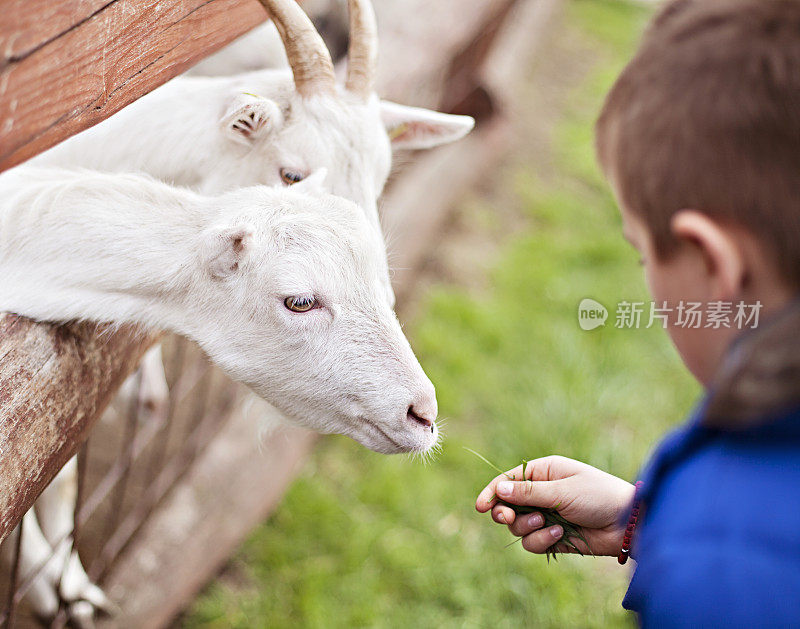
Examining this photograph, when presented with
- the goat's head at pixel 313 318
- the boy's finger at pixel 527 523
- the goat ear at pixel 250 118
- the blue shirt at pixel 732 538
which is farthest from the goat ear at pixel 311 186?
the blue shirt at pixel 732 538

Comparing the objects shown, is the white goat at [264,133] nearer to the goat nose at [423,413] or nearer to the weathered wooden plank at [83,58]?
the weathered wooden plank at [83,58]

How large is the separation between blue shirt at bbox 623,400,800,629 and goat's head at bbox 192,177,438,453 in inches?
29.4

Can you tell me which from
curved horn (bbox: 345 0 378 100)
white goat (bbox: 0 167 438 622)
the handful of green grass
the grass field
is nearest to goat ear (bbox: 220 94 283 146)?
curved horn (bbox: 345 0 378 100)

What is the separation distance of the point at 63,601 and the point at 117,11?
1.88 m

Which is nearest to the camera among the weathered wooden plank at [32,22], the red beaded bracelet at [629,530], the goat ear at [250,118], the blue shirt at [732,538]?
the blue shirt at [732,538]

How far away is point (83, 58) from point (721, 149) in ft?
3.52

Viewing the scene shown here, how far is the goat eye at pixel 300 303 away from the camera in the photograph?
1711mm

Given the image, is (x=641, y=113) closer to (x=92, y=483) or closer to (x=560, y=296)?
(x=92, y=483)

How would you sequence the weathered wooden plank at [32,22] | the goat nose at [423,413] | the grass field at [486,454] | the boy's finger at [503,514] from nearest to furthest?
the weathered wooden plank at [32,22] < the boy's finger at [503,514] < the goat nose at [423,413] < the grass field at [486,454]

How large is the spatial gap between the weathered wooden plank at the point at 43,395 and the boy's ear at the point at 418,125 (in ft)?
3.54

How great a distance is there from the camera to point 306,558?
323 cm

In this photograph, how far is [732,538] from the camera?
99cm

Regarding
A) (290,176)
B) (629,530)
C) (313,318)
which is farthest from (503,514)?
(290,176)

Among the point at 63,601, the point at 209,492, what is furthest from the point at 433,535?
the point at 63,601
